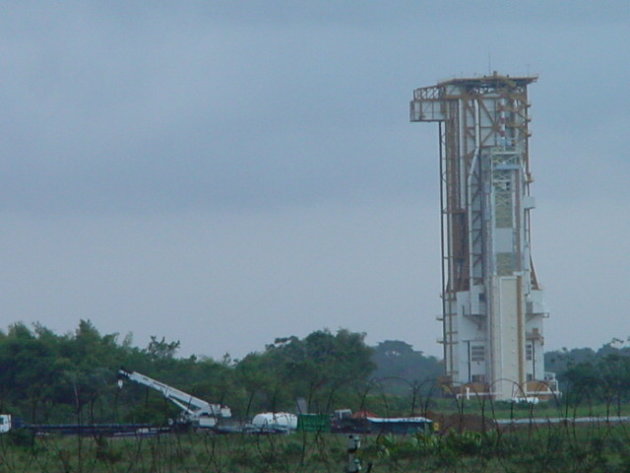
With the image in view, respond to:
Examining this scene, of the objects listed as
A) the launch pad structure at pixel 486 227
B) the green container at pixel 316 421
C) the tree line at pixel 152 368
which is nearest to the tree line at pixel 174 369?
the tree line at pixel 152 368

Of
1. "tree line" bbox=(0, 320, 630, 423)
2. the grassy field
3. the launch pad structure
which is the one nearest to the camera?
the grassy field

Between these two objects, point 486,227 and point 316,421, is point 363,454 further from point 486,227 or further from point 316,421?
point 486,227

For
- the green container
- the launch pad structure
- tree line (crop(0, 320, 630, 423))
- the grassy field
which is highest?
the launch pad structure

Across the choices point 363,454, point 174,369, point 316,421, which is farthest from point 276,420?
point 174,369

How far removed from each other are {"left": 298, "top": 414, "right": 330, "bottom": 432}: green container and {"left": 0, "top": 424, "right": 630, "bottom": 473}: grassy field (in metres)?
0.20

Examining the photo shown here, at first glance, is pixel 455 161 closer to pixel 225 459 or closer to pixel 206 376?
pixel 206 376

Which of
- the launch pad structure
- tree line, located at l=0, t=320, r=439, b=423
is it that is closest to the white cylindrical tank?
tree line, located at l=0, t=320, r=439, b=423

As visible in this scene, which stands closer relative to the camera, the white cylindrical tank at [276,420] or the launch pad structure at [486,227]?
the white cylindrical tank at [276,420]

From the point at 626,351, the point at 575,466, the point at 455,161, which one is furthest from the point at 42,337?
the point at 575,466

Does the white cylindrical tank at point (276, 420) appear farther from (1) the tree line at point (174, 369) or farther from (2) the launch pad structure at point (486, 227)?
(2) the launch pad structure at point (486, 227)

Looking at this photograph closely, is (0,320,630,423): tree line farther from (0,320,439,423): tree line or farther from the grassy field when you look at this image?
the grassy field

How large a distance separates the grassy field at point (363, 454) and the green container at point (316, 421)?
200mm

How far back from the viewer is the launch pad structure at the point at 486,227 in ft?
195

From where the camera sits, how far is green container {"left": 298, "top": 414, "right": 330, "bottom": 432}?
18.0 metres
